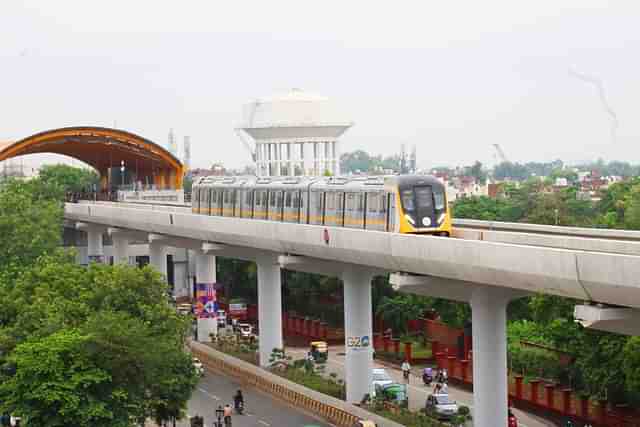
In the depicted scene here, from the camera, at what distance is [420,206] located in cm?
3859

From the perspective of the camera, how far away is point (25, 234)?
209ft

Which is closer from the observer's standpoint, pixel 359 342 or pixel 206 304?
pixel 359 342

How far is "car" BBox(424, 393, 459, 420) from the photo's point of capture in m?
41.3

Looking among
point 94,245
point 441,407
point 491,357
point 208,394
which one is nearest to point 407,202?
point 491,357

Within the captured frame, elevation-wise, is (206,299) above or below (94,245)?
below

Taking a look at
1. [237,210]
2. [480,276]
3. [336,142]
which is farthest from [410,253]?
[336,142]

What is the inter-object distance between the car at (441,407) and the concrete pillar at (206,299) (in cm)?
2279

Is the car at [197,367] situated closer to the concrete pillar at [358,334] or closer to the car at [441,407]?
the concrete pillar at [358,334]

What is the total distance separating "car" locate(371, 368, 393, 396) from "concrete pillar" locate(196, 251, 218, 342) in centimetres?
1531

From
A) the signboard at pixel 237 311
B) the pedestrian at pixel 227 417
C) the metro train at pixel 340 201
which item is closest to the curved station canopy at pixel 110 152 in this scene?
the signboard at pixel 237 311

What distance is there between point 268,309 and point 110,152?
47.6m

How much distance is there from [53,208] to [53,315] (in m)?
41.5

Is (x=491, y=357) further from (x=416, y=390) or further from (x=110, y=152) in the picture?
(x=110, y=152)

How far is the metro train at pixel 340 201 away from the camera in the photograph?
3862cm
